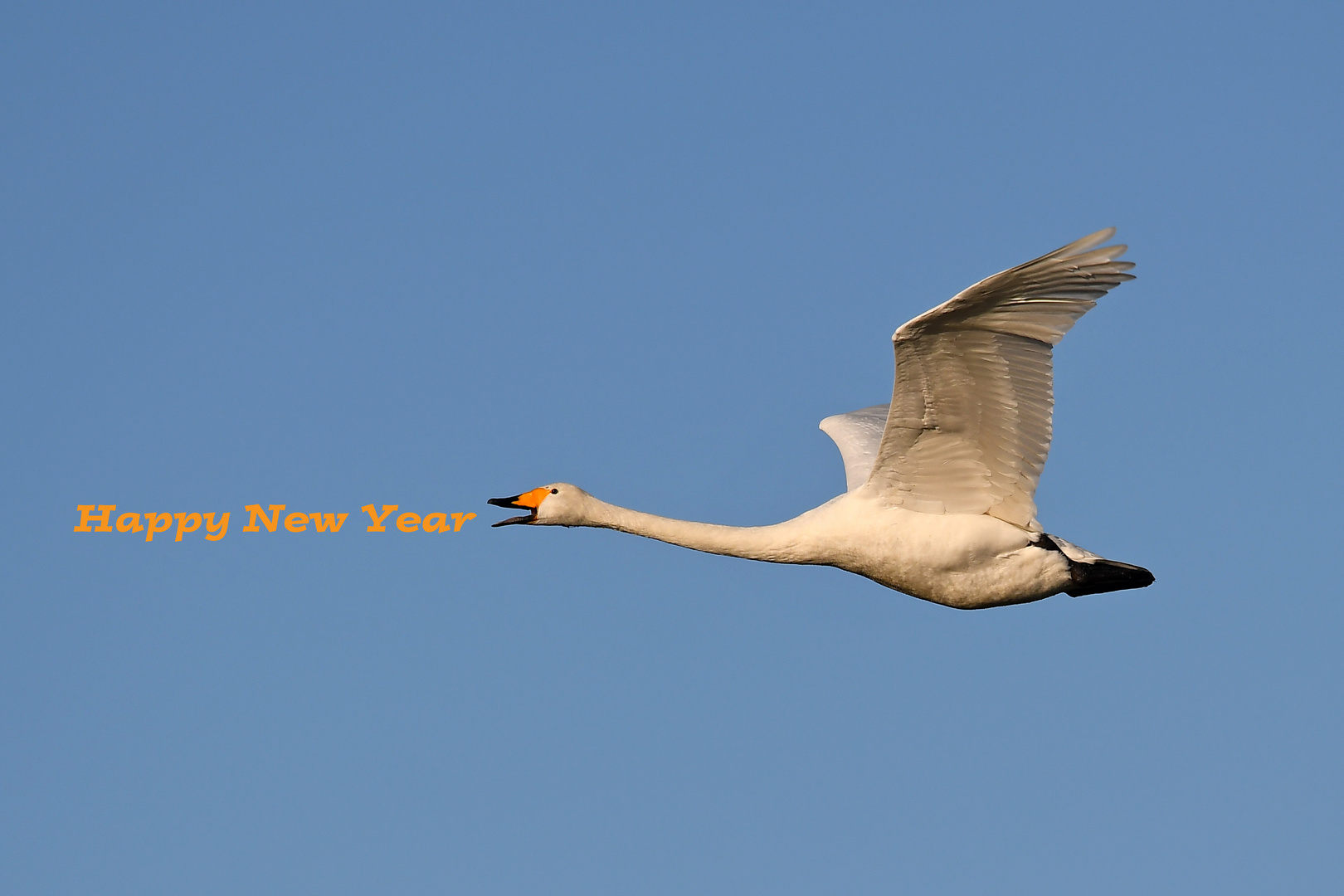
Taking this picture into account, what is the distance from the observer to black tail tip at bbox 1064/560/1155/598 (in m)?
14.7

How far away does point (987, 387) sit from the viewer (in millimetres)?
13203

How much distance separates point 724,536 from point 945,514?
2.19m

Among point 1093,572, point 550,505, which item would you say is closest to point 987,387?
point 1093,572

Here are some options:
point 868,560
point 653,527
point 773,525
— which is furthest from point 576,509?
point 868,560

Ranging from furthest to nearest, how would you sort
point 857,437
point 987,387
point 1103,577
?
point 857,437 < point 1103,577 < point 987,387

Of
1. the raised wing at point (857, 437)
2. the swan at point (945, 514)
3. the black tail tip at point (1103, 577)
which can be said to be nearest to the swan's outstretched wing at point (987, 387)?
the swan at point (945, 514)

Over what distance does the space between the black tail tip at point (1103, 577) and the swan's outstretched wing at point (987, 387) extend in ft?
2.24

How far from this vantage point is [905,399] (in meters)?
13.3

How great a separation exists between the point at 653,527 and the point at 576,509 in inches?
31.0

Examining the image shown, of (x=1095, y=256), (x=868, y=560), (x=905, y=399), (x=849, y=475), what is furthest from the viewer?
(x=849, y=475)

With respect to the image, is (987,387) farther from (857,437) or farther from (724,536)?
(857,437)

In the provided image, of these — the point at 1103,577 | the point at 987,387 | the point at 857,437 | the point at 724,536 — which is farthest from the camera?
the point at 857,437

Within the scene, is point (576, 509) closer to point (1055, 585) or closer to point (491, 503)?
point (491, 503)

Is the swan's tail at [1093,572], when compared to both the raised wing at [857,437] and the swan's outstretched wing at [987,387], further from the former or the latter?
the raised wing at [857,437]
